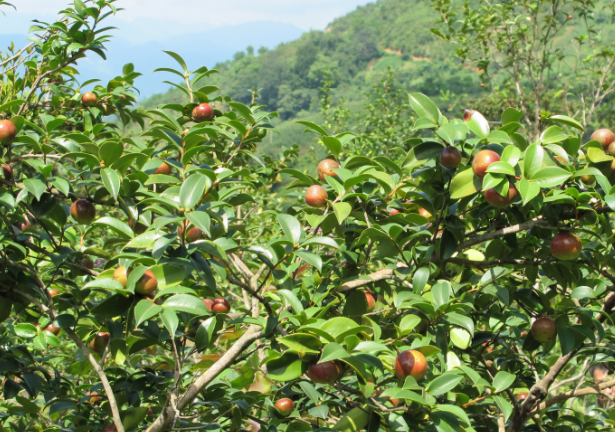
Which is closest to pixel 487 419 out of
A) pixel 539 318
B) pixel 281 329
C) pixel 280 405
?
pixel 539 318

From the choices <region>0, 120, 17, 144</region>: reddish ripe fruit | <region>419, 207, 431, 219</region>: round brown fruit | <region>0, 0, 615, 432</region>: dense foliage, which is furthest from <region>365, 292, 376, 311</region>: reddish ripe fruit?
<region>0, 120, 17, 144</region>: reddish ripe fruit

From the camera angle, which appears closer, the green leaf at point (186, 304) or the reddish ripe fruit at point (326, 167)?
the green leaf at point (186, 304)

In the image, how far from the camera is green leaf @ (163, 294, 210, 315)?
2.94 feet

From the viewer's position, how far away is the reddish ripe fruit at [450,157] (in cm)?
117

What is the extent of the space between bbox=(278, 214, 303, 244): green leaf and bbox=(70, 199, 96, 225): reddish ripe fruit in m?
0.53

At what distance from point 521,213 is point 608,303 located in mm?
487

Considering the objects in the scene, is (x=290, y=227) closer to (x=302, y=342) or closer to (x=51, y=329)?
(x=302, y=342)

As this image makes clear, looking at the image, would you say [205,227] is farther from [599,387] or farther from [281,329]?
[599,387]

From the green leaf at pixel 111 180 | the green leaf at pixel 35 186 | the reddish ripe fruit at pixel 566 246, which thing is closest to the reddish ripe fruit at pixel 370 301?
the reddish ripe fruit at pixel 566 246

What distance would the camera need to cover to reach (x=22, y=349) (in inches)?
61.0

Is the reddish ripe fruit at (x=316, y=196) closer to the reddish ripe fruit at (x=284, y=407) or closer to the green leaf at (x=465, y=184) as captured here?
the green leaf at (x=465, y=184)

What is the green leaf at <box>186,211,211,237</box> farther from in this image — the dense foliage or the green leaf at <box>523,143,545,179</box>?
the green leaf at <box>523,143,545,179</box>

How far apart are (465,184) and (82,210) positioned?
3.17 ft

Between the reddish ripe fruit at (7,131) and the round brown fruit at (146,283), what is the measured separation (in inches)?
25.3
